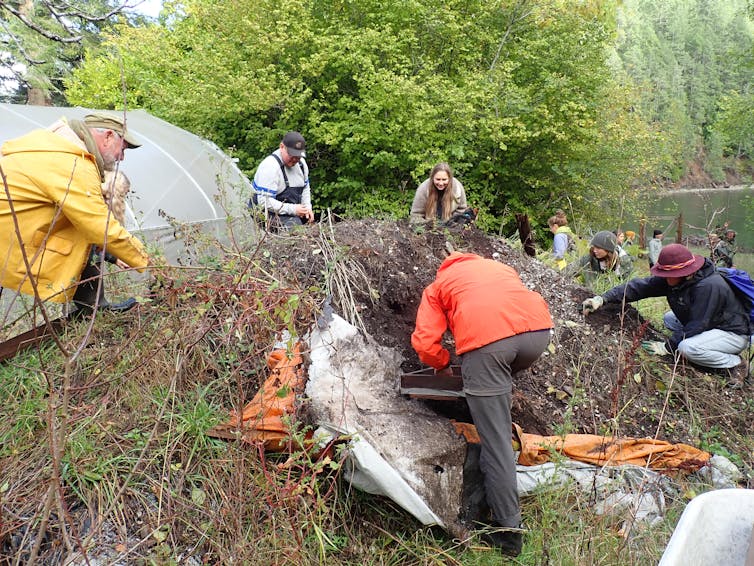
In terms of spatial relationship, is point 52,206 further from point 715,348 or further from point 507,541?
point 715,348

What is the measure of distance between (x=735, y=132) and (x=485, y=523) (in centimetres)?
1983

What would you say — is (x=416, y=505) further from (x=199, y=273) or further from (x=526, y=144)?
(x=526, y=144)

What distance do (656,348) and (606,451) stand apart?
70.0 inches

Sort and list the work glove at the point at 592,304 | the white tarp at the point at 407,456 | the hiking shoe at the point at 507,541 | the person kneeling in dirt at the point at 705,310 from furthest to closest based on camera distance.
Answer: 1. the work glove at the point at 592,304
2. the person kneeling in dirt at the point at 705,310
3. the hiking shoe at the point at 507,541
4. the white tarp at the point at 407,456

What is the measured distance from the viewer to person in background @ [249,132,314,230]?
5.06 meters

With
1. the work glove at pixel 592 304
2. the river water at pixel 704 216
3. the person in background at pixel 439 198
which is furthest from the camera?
the river water at pixel 704 216

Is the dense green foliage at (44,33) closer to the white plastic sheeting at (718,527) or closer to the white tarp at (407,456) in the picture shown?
the white tarp at (407,456)

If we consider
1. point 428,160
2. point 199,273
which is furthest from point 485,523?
point 428,160

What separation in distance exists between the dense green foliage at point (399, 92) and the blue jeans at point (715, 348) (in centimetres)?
518

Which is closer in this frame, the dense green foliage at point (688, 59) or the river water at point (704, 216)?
the river water at point (704, 216)

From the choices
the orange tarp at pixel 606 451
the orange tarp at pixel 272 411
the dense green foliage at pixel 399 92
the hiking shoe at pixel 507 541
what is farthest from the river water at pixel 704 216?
the orange tarp at pixel 272 411

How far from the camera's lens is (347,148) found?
31.7 ft

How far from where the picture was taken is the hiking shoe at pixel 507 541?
2.85m

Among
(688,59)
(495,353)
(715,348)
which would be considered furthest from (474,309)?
(688,59)
